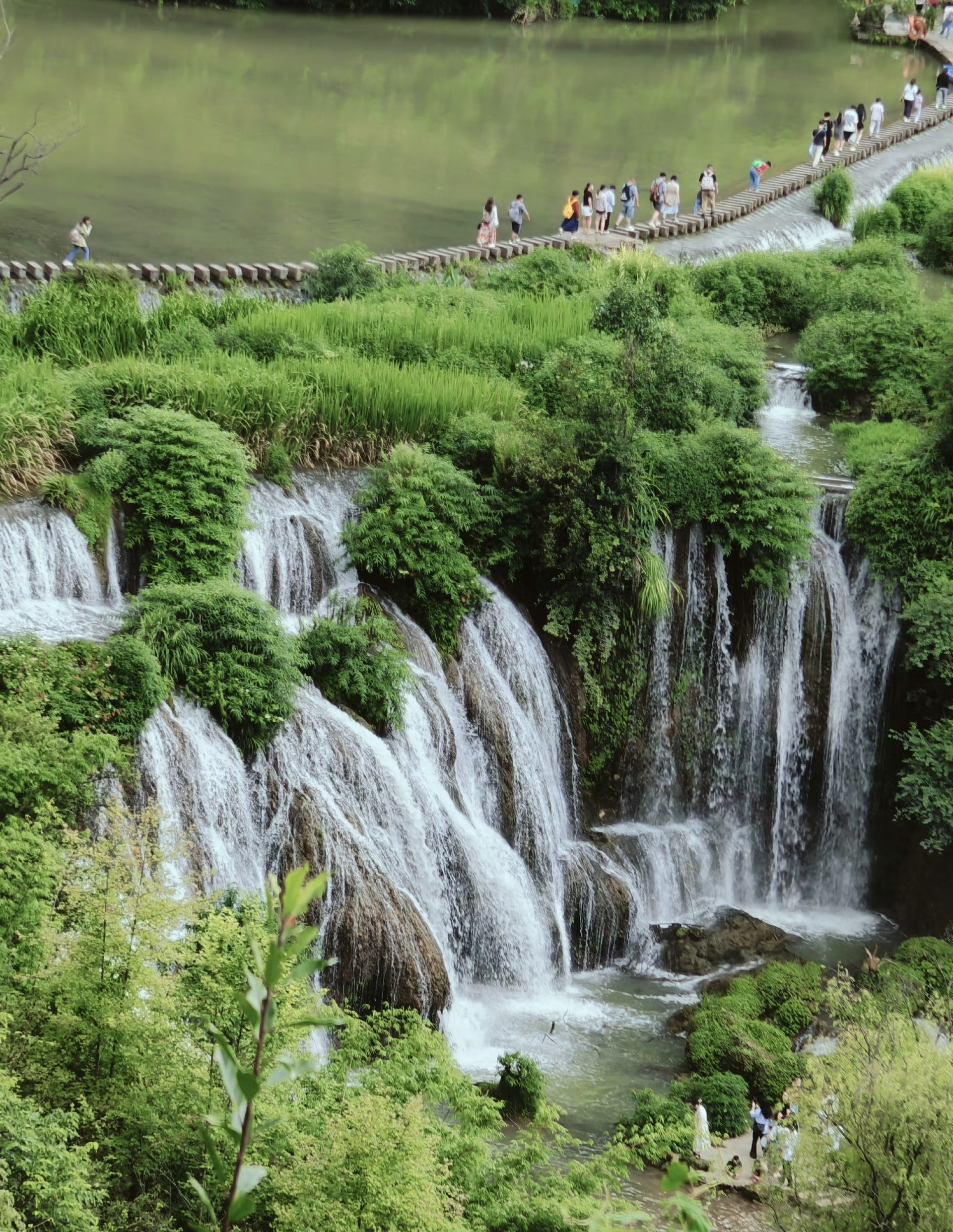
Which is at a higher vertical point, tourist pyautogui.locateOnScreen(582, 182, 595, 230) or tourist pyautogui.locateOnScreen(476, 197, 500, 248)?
tourist pyautogui.locateOnScreen(582, 182, 595, 230)

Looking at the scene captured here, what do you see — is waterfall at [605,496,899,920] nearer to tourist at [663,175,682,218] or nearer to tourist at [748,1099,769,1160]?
tourist at [748,1099,769,1160]

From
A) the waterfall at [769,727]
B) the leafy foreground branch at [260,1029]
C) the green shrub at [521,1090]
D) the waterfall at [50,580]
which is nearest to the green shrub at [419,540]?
the waterfall at [50,580]

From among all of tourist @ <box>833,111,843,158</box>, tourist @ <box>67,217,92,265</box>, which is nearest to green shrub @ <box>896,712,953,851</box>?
tourist @ <box>67,217,92,265</box>

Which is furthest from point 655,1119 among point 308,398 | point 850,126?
point 850,126

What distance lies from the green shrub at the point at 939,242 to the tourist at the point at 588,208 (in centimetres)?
764

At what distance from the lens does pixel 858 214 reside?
3425 centimetres

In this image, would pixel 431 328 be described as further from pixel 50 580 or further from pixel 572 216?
pixel 572 216

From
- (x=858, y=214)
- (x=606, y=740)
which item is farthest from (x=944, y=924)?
(x=858, y=214)

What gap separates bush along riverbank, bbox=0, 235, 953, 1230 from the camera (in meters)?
7.79

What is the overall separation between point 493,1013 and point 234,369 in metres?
8.07

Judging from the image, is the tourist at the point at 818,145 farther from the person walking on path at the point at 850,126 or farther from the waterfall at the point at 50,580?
the waterfall at the point at 50,580

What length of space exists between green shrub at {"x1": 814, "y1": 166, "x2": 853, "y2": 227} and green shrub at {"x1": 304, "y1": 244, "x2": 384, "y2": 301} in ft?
51.7

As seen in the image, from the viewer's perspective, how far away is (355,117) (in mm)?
40031

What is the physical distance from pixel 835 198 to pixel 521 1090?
90.6 feet
